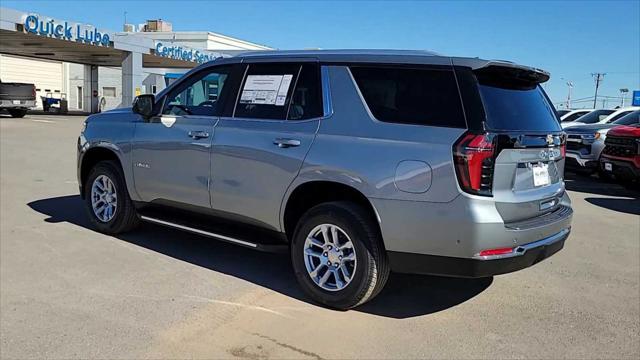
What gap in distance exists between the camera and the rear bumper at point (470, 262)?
380 centimetres

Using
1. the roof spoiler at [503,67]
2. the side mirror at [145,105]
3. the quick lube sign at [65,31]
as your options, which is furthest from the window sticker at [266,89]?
the quick lube sign at [65,31]

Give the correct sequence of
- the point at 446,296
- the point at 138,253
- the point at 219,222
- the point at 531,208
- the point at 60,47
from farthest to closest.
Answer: the point at 60,47
the point at 138,253
the point at 219,222
the point at 446,296
the point at 531,208

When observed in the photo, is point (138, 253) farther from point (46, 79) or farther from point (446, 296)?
point (46, 79)

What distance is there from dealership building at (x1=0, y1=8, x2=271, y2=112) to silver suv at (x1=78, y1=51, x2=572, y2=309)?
23.5m

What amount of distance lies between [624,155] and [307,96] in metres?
7.97

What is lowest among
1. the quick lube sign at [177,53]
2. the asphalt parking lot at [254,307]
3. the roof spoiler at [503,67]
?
the asphalt parking lot at [254,307]

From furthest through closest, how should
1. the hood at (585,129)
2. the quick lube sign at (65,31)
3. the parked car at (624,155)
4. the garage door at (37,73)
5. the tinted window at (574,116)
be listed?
1. the garage door at (37,73)
2. the quick lube sign at (65,31)
3. the tinted window at (574,116)
4. the hood at (585,129)
5. the parked car at (624,155)

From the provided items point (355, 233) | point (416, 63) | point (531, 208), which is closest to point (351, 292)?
point (355, 233)

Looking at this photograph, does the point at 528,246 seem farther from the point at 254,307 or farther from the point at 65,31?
the point at 65,31

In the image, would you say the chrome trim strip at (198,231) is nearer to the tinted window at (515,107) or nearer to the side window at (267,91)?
the side window at (267,91)

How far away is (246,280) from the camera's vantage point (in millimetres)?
4941

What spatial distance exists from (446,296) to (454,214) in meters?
1.27

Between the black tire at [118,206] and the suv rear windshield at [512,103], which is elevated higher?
the suv rear windshield at [512,103]

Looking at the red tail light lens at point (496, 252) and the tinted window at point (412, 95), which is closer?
the red tail light lens at point (496, 252)
